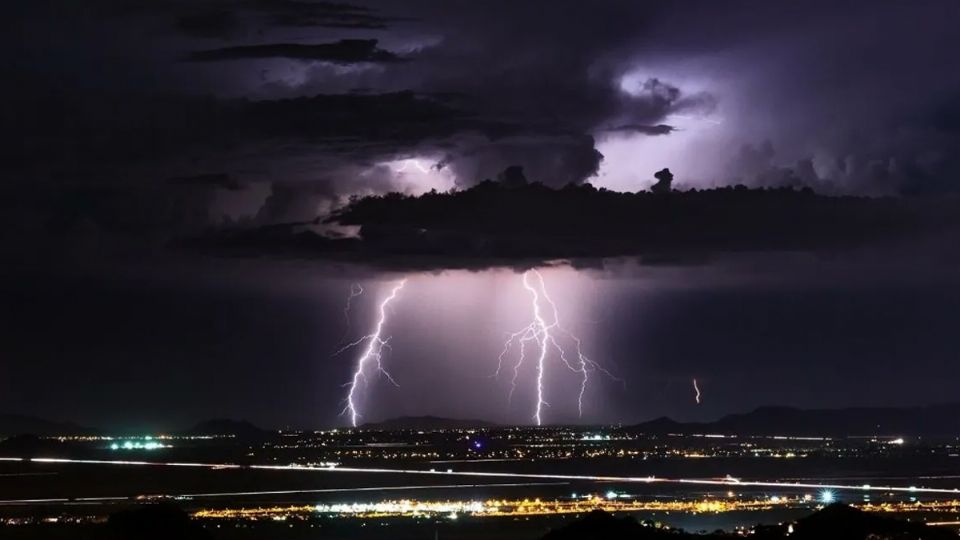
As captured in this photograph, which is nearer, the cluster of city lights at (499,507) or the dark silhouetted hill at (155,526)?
the dark silhouetted hill at (155,526)

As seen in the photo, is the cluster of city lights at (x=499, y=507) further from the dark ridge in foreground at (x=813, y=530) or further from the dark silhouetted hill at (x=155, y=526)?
the dark ridge in foreground at (x=813, y=530)

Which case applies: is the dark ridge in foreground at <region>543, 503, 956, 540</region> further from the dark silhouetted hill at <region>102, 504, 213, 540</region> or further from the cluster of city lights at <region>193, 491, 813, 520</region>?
the cluster of city lights at <region>193, 491, 813, 520</region>

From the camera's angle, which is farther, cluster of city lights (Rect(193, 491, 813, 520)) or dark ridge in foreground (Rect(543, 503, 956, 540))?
cluster of city lights (Rect(193, 491, 813, 520))

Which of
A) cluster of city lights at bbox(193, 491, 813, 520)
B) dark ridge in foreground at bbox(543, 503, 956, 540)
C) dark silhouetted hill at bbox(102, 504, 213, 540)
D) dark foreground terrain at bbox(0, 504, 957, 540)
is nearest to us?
dark ridge in foreground at bbox(543, 503, 956, 540)

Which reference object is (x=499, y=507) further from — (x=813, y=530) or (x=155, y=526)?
(x=813, y=530)

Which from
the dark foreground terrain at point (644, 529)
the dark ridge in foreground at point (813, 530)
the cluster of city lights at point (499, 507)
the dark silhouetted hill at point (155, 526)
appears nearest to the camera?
the dark ridge in foreground at point (813, 530)

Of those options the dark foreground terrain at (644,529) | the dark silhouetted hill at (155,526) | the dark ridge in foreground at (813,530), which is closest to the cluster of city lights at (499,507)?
the dark foreground terrain at (644,529)

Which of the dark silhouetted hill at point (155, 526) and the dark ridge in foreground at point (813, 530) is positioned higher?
the dark silhouetted hill at point (155, 526)

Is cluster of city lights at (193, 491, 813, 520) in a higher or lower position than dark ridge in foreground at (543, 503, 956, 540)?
higher

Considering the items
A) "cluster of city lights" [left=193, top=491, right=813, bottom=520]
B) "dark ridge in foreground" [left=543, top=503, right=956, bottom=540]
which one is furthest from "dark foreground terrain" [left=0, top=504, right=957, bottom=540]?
"cluster of city lights" [left=193, top=491, right=813, bottom=520]

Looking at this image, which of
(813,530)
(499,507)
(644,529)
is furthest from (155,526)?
(499,507)
